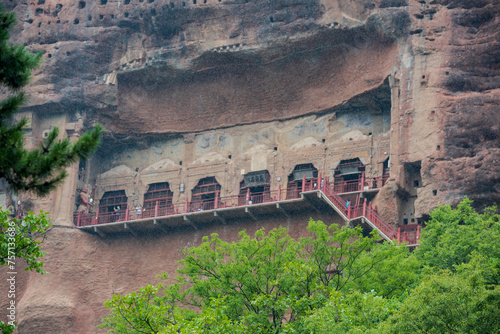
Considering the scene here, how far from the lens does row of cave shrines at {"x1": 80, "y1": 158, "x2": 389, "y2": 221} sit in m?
37.8

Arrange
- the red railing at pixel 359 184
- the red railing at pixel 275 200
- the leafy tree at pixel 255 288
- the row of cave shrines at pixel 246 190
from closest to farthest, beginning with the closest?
the leafy tree at pixel 255 288, the red railing at pixel 275 200, the red railing at pixel 359 184, the row of cave shrines at pixel 246 190

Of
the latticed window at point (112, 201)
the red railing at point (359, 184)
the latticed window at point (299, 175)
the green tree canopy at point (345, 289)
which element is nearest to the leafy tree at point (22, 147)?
the green tree canopy at point (345, 289)

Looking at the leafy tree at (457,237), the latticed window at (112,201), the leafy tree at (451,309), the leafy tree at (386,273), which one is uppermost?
the leafy tree at (451,309)

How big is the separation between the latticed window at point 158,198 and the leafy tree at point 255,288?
9.48m

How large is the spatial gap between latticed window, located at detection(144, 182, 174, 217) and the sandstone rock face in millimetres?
377

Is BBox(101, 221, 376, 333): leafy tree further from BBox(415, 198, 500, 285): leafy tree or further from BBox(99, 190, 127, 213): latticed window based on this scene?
BBox(99, 190, 127, 213): latticed window

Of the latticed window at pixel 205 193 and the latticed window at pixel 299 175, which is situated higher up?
the latticed window at pixel 299 175

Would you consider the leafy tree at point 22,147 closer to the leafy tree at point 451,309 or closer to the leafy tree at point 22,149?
the leafy tree at point 22,149

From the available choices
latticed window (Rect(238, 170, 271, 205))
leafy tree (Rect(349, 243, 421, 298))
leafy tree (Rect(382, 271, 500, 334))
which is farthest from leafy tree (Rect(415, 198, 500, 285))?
latticed window (Rect(238, 170, 271, 205))

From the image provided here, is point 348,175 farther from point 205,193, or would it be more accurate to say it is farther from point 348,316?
point 348,316

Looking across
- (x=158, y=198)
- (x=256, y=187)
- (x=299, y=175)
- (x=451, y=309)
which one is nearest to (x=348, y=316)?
(x=451, y=309)

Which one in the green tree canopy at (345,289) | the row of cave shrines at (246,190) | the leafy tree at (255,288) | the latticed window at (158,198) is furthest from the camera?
the latticed window at (158,198)

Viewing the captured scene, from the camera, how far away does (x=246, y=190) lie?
39.7 m

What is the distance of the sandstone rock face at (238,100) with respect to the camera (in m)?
34.7
